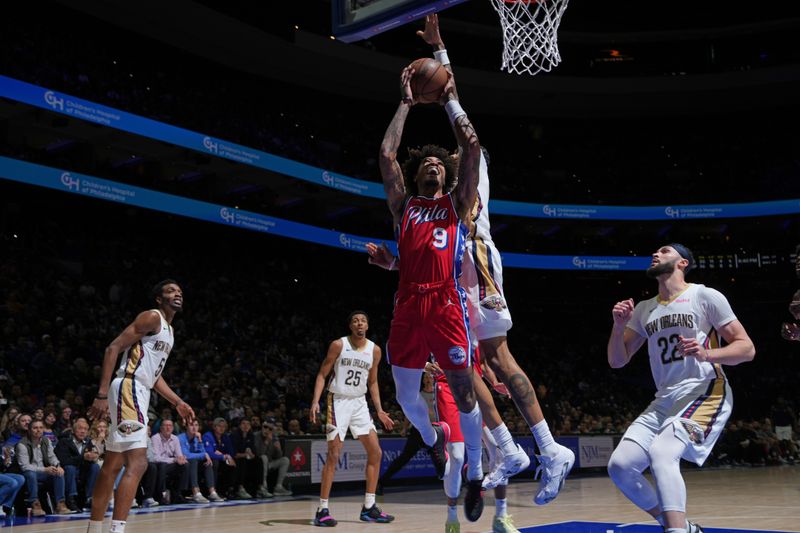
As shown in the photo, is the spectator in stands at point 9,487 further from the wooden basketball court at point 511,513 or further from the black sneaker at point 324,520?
the black sneaker at point 324,520

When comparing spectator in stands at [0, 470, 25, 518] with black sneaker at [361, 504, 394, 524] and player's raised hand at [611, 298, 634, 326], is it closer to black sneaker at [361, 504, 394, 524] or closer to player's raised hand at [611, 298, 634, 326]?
black sneaker at [361, 504, 394, 524]

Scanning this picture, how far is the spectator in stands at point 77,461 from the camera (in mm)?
10609

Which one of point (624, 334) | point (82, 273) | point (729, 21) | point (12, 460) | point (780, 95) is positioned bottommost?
point (12, 460)

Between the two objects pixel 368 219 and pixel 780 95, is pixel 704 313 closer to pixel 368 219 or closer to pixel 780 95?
pixel 368 219

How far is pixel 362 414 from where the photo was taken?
9.52 metres

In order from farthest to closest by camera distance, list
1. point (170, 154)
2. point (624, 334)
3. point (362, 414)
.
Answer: point (170, 154) → point (362, 414) → point (624, 334)

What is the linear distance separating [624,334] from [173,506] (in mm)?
7711

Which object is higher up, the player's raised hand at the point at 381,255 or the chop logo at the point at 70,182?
the chop logo at the point at 70,182

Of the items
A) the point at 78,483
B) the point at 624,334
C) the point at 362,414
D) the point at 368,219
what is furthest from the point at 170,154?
the point at 624,334

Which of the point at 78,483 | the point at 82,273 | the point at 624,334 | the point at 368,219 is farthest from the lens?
the point at 368,219

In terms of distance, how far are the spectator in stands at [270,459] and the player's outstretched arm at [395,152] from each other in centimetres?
838

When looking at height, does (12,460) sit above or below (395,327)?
below

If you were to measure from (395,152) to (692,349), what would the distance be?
2.27 meters

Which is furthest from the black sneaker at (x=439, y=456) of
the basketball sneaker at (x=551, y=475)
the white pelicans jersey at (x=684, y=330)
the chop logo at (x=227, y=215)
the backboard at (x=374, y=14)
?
the chop logo at (x=227, y=215)
